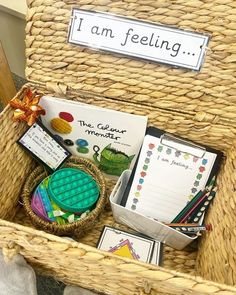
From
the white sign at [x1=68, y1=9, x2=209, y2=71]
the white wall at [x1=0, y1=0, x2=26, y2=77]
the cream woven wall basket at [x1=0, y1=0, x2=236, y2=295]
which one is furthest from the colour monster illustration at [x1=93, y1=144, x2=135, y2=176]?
the white wall at [x1=0, y1=0, x2=26, y2=77]

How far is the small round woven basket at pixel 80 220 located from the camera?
681mm

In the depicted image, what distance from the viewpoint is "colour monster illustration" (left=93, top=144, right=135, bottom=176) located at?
775 millimetres

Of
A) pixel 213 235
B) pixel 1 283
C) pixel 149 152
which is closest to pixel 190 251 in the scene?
pixel 213 235

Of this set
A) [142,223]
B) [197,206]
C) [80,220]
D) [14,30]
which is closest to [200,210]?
[197,206]

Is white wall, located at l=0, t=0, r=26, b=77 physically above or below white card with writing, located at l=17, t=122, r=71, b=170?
above

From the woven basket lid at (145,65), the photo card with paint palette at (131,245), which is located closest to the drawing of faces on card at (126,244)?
the photo card with paint palette at (131,245)

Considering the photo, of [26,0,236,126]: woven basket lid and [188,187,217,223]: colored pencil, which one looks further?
[188,187,217,223]: colored pencil

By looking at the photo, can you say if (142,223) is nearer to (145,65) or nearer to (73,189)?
(73,189)

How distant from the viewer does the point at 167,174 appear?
0.71 metres

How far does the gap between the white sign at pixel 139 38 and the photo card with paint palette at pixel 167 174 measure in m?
0.16

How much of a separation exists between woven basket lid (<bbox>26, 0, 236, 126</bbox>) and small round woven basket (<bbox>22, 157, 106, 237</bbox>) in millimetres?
187

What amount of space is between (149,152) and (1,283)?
0.36 m

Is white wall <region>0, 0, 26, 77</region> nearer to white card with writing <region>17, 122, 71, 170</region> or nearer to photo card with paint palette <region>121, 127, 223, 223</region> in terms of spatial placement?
white card with writing <region>17, 122, 71, 170</region>

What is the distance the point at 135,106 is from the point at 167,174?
0.49 feet
